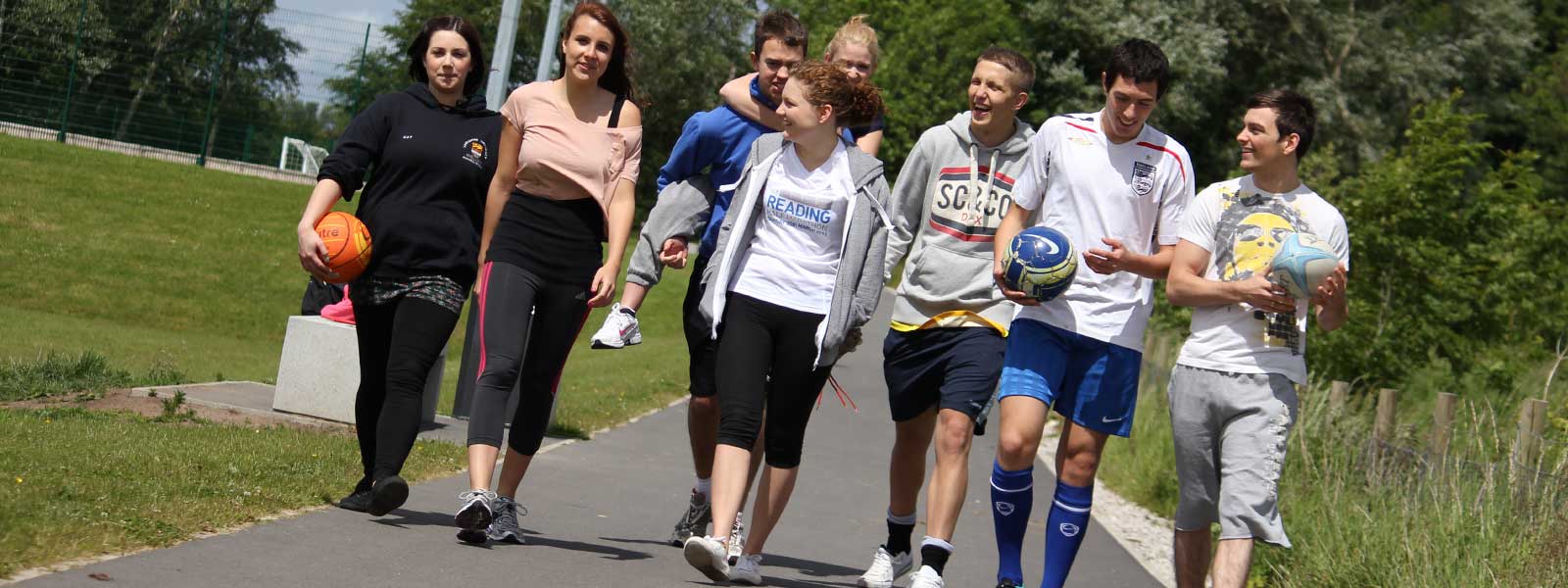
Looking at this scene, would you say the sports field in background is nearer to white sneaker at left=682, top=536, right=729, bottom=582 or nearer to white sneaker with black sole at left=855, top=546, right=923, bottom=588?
white sneaker with black sole at left=855, top=546, right=923, bottom=588

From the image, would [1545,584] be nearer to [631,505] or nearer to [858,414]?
[631,505]

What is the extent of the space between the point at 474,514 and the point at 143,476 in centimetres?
136

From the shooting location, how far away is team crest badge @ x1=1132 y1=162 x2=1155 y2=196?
20.0 feet

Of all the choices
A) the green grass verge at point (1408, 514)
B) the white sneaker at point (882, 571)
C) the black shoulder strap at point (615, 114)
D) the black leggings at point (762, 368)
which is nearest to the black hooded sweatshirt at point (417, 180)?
the black shoulder strap at point (615, 114)

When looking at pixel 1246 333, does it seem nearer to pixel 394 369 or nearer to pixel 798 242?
pixel 798 242

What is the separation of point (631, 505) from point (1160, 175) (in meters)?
3.31

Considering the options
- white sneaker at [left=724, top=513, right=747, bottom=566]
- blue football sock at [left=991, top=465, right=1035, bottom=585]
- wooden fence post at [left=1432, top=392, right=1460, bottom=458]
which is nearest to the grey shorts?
→ blue football sock at [left=991, top=465, right=1035, bottom=585]

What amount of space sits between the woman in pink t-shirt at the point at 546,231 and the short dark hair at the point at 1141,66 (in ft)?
5.93

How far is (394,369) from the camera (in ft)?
20.8

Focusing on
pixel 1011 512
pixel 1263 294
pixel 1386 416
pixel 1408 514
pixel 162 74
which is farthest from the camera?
pixel 162 74

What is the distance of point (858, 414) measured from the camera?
1574cm

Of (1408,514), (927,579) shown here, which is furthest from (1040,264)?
(1408,514)

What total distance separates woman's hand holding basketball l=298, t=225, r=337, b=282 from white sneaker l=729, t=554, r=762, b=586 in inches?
73.2

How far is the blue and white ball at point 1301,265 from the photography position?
5.46m
